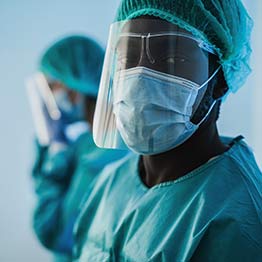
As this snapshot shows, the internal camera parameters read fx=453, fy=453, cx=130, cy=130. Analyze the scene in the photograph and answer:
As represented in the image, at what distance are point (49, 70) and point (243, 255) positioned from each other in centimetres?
112

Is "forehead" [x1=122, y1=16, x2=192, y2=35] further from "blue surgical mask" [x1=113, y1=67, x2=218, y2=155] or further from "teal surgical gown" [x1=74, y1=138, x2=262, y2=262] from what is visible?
"teal surgical gown" [x1=74, y1=138, x2=262, y2=262]

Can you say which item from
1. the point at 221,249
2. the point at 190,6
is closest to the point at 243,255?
the point at 221,249

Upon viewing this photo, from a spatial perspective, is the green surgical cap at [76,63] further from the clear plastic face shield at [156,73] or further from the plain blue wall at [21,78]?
the clear plastic face shield at [156,73]

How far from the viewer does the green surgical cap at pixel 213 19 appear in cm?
87

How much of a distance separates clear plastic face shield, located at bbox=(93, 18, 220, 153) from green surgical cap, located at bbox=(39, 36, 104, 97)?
0.76 metres

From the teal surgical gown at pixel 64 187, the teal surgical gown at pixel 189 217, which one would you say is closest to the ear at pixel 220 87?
the teal surgical gown at pixel 189 217

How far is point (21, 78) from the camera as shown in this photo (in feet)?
6.82

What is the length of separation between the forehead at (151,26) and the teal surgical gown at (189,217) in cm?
28

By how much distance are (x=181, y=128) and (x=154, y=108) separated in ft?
0.23

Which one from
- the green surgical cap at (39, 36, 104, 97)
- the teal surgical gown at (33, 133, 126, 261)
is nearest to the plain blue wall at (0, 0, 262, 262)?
the green surgical cap at (39, 36, 104, 97)

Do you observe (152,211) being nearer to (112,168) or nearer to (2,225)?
(112,168)

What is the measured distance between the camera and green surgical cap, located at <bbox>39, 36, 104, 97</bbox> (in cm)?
166

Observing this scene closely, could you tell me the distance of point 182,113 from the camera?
2.87ft

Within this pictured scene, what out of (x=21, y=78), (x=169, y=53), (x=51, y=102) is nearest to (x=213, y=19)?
(x=169, y=53)
